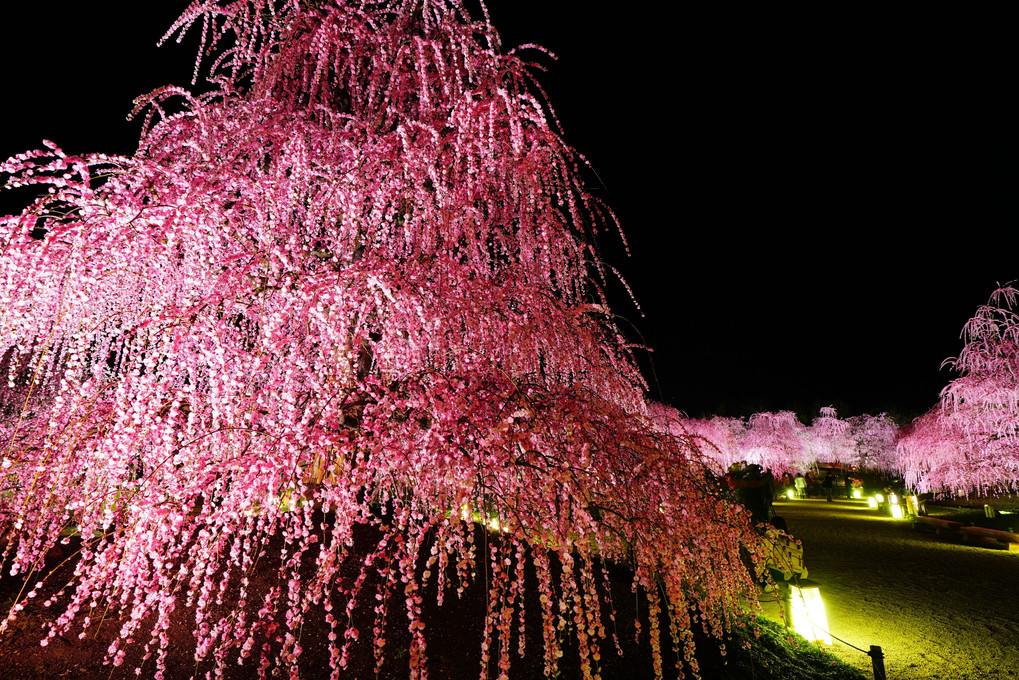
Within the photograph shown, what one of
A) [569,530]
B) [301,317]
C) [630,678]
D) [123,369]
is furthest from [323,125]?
[630,678]

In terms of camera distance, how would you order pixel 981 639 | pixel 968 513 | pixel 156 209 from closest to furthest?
pixel 156 209 < pixel 981 639 < pixel 968 513

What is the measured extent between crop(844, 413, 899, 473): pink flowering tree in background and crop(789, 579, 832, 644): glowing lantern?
47.6 metres

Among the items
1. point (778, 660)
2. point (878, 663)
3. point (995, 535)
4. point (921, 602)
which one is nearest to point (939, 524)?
point (995, 535)

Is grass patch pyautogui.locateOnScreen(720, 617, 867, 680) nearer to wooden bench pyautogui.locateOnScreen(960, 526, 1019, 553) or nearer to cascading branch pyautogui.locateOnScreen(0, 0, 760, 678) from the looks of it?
cascading branch pyautogui.locateOnScreen(0, 0, 760, 678)

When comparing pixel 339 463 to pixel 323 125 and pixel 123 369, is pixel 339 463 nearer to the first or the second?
pixel 123 369

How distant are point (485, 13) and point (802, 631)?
911 centimetres

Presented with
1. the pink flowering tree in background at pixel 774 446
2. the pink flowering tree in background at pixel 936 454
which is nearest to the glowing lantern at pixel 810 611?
the pink flowering tree in background at pixel 936 454

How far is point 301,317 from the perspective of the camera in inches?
168

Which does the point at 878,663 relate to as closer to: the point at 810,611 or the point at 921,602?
the point at 810,611

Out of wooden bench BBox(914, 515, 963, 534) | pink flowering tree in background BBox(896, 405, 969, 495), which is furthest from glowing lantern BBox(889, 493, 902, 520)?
wooden bench BBox(914, 515, 963, 534)

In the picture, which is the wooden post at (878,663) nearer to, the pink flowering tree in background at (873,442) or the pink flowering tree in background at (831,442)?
Answer: the pink flowering tree in background at (873,442)

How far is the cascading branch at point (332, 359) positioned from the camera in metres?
3.71

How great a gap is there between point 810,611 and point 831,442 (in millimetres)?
50769

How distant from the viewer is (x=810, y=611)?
6938mm
